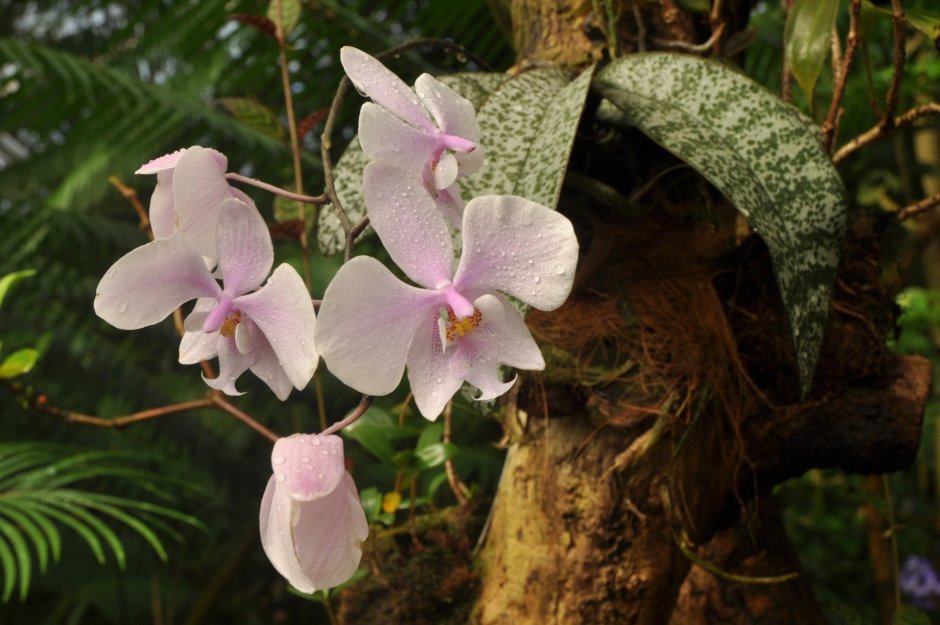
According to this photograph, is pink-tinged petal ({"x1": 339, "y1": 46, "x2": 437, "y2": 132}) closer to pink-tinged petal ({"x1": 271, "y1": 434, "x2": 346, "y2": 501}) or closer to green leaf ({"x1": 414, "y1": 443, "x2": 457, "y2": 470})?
pink-tinged petal ({"x1": 271, "y1": 434, "x2": 346, "y2": 501})

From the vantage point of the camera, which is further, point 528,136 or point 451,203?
point 528,136

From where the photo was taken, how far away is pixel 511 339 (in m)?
0.38

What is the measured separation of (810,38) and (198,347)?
0.50 meters

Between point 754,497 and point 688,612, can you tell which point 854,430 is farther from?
point 688,612

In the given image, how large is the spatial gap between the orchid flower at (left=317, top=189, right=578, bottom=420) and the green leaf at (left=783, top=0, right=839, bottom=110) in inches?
15.0

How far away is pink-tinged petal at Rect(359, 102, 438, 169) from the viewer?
0.37 metres

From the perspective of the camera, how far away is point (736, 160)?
554 millimetres

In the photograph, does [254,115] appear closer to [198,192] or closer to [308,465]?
[198,192]

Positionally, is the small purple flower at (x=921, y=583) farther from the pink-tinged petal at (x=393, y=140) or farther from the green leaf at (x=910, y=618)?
the pink-tinged petal at (x=393, y=140)

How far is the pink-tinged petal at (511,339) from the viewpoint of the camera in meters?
0.37

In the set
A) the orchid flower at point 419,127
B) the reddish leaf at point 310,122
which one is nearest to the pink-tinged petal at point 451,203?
the orchid flower at point 419,127

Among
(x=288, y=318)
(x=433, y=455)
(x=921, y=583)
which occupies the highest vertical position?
(x=288, y=318)

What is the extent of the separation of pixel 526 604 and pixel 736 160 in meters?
0.38

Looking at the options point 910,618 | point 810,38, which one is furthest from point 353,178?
point 910,618
